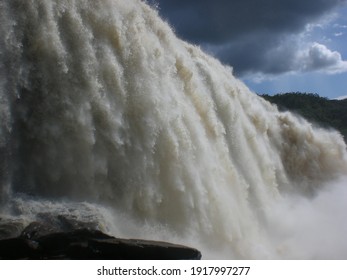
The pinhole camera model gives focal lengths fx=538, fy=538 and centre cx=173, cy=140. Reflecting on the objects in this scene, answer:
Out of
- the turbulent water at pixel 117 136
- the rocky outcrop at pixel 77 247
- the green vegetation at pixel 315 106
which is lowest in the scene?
the rocky outcrop at pixel 77 247

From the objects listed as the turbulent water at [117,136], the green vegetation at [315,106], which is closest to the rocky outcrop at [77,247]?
the turbulent water at [117,136]

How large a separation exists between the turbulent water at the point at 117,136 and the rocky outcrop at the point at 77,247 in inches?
23.5

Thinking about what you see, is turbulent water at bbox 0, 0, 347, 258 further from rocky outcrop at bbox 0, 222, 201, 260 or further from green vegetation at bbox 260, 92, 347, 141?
green vegetation at bbox 260, 92, 347, 141

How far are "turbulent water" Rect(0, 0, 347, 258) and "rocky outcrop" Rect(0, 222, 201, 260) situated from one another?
596mm

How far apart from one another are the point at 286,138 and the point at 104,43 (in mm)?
14019

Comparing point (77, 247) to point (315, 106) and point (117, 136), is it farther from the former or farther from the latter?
point (315, 106)

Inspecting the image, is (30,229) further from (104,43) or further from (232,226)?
(232,226)

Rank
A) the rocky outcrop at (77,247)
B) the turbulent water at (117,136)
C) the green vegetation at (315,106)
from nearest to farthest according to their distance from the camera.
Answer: the rocky outcrop at (77,247) → the turbulent water at (117,136) → the green vegetation at (315,106)

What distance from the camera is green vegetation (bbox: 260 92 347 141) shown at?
75.4 m

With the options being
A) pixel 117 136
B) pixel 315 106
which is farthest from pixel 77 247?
pixel 315 106

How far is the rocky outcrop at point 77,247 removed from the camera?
839 cm

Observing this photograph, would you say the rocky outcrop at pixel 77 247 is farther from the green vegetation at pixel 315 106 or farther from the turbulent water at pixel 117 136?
the green vegetation at pixel 315 106

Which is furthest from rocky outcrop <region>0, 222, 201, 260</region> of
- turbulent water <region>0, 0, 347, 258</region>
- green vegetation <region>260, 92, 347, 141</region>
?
green vegetation <region>260, 92, 347, 141</region>

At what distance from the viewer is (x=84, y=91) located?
36.8 feet
